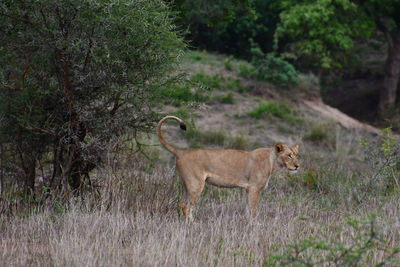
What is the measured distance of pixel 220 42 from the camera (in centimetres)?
2442

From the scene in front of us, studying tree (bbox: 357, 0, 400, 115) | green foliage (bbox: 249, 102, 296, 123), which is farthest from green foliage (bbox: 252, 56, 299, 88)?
tree (bbox: 357, 0, 400, 115)

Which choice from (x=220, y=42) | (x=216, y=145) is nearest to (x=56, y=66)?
(x=216, y=145)

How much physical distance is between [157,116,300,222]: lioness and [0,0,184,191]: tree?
3.31ft

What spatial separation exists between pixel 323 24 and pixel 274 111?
13.8 feet

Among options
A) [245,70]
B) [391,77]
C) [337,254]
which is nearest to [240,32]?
[245,70]

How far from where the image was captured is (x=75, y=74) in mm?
7875

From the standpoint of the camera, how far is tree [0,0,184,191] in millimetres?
7594

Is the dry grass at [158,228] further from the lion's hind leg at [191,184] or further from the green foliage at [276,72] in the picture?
the green foliage at [276,72]

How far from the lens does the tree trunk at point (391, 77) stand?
2181cm

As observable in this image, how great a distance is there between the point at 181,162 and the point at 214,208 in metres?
1.42

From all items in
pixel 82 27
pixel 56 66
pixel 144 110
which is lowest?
pixel 144 110

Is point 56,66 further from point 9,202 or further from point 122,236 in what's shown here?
point 122,236

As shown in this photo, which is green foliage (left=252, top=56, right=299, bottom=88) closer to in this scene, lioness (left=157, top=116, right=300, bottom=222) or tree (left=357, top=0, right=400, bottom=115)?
tree (left=357, top=0, right=400, bottom=115)

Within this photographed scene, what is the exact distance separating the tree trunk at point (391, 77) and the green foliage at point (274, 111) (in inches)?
216
